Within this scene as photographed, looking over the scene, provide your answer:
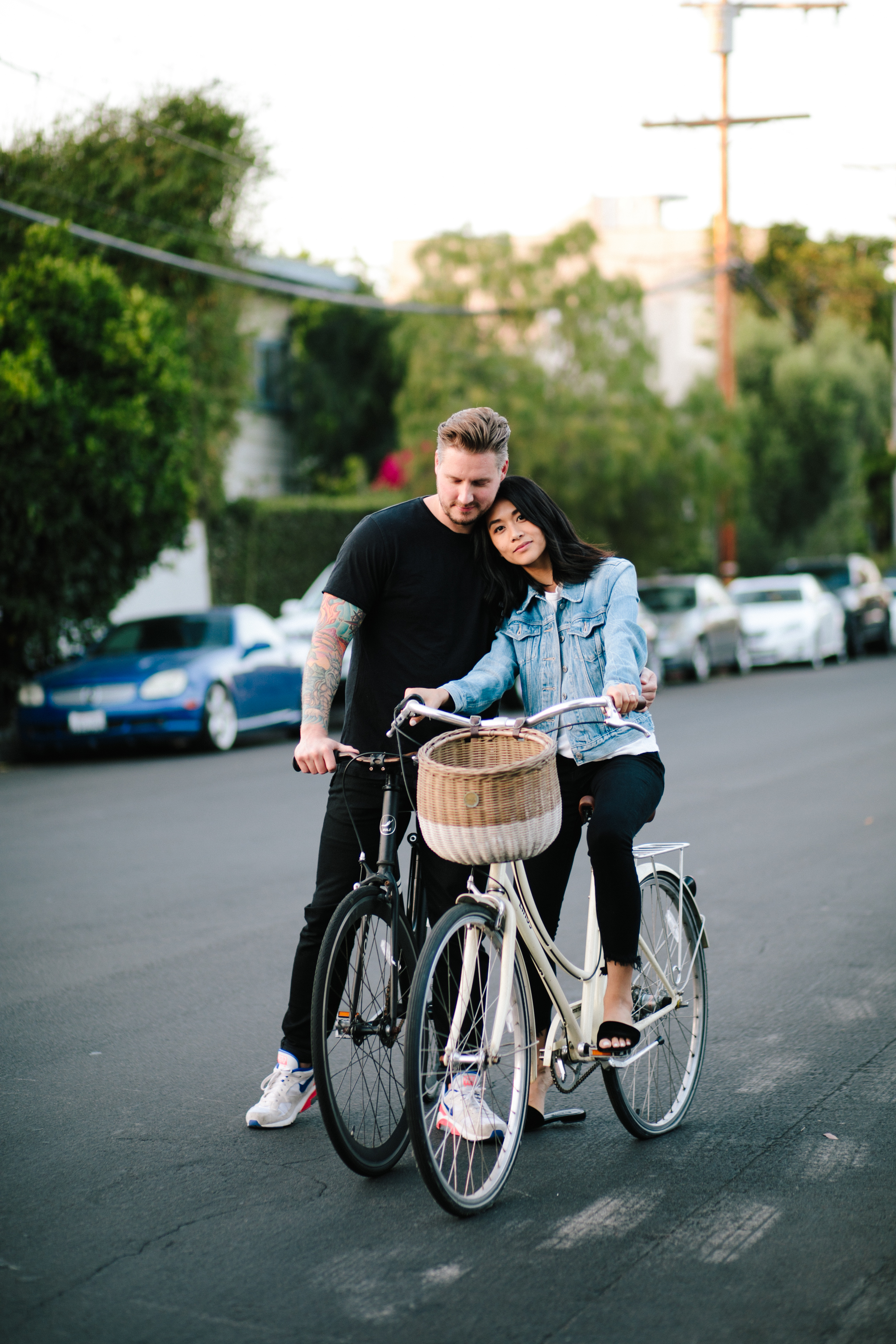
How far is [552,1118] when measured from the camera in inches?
174

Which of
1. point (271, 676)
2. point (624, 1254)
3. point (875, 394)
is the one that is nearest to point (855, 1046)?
point (624, 1254)

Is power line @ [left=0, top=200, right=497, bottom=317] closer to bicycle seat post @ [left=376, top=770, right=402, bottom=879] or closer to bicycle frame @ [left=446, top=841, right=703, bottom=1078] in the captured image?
bicycle seat post @ [left=376, top=770, right=402, bottom=879]

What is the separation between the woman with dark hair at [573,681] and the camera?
4047 mm

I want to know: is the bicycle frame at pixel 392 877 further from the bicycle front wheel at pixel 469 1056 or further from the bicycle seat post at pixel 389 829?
the bicycle front wheel at pixel 469 1056

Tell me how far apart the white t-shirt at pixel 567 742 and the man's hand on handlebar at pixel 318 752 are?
57 cm

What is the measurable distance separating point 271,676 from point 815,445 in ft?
92.6

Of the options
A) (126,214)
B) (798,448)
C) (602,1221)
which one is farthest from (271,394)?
(602,1221)

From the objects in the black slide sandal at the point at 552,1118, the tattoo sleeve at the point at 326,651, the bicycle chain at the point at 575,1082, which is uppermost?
the tattoo sleeve at the point at 326,651

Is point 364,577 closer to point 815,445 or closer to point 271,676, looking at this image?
point 271,676

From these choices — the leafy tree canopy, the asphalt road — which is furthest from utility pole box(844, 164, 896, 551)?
the asphalt road

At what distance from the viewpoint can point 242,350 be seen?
80.2ft

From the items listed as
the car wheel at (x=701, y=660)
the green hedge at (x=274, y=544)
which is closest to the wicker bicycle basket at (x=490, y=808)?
the car wheel at (x=701, y=660)

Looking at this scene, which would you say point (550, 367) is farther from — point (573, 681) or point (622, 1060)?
point (622, 1060)

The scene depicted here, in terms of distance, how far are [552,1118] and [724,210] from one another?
27.8 meters
